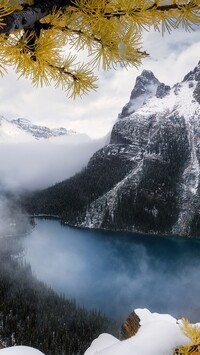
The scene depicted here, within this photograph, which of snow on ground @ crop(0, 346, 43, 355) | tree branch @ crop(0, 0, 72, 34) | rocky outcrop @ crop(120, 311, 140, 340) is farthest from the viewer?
rocky outcrop @ crop(120, 311, 140, 340)

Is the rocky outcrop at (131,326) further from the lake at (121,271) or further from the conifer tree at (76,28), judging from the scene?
the lake at (121,271)

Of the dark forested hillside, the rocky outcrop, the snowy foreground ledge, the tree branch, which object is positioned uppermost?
the tree branch

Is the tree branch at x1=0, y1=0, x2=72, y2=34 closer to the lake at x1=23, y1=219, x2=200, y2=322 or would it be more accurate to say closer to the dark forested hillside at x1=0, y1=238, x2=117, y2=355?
the dark forested hillside at x1=0, y1=238, x2=117, y2=355

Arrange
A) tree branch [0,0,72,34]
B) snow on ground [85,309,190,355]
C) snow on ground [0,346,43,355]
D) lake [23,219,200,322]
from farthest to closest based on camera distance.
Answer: lake [23,219,200,322], snow on ground [0,346,43,355], snow on ground [85,309,190,355], tree branch [0,0,72,34]

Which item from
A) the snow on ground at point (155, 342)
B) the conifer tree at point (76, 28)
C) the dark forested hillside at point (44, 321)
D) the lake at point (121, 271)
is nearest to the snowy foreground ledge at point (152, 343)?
the snow on ground at point (155, 342)

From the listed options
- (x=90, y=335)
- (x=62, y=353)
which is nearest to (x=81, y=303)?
(x=90, y=335)

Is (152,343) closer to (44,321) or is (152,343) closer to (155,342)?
(155,342)

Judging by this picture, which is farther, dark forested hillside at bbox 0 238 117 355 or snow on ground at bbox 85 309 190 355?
dark forested hillside at bbox 0 238 117 355

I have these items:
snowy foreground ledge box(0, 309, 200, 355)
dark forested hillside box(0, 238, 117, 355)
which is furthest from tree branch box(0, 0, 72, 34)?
dark forested hillside box(0, 238, 117, 355)
